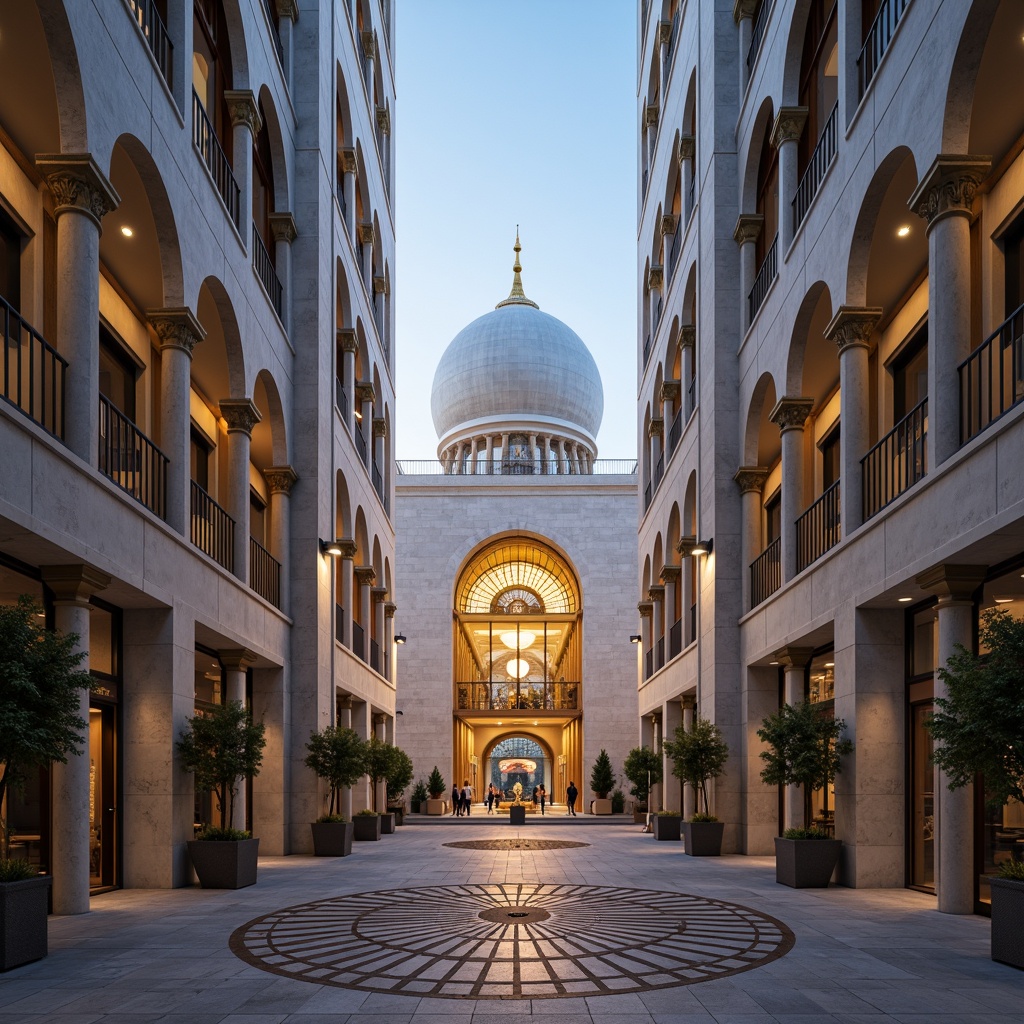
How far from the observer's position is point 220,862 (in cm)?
1675

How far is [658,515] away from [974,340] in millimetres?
22475

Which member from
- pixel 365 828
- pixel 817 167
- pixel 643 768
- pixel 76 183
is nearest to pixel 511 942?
pixel 76 183

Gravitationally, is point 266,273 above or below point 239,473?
above

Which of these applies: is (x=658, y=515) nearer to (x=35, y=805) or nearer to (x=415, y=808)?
(x=415, y=808)

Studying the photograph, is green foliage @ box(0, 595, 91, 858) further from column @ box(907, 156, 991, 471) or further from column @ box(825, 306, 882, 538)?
column @ box(825, 306, 882, 538)

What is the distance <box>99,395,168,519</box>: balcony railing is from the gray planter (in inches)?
510

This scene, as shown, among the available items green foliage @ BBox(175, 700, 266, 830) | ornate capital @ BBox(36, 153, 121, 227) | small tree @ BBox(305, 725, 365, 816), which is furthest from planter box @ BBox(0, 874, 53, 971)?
small tree @ BBox(305, 725, 365, 816)

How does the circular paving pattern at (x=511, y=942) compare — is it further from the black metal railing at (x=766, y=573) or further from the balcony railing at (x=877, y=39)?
the balcony railing at (x=877, y=39)

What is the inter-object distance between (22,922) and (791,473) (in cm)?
1585

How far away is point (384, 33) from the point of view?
41312 millimetres

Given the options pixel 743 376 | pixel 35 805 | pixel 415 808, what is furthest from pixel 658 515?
pixel 35 805

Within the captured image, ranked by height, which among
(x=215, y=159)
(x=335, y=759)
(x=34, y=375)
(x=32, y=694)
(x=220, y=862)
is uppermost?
(x=215, y=159)

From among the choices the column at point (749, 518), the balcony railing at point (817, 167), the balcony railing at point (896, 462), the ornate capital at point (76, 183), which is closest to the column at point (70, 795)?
the ornate capital at point (76, 183)

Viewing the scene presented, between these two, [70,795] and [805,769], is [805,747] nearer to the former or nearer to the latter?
[805,769]
